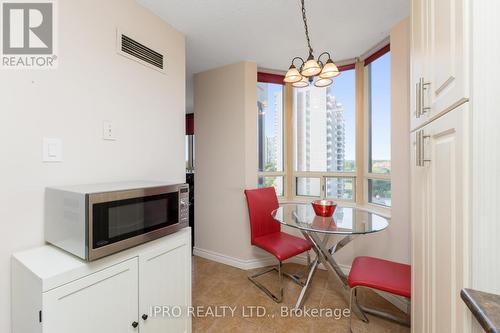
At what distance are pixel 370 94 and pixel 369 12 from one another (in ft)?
3.35

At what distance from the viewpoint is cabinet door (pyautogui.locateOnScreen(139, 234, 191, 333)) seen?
1.19 meters

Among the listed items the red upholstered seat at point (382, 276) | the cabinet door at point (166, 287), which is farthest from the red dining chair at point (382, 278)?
the cabinet door at point (166, 287)

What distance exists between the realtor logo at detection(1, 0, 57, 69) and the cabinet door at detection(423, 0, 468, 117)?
69.4 inches

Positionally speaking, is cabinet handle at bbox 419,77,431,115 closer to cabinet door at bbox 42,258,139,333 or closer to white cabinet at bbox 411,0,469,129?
white cabinet at bbox 411,0,469,129

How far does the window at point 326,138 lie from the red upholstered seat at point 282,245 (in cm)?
97

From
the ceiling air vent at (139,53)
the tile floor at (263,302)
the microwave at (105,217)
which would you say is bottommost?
the tile floor at (263,302)

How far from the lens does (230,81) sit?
2750 mm

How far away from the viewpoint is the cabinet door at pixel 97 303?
2.77ft

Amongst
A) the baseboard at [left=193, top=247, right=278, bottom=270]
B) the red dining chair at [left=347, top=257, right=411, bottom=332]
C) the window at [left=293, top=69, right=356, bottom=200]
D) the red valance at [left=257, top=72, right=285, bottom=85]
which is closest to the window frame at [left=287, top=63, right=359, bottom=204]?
the window at [left=293, top=69, right=356, bottom=200]

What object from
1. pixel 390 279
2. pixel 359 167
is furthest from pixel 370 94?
pixel 390 279

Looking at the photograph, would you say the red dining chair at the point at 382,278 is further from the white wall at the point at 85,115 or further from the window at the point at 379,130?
the white wall at the point at 85,115

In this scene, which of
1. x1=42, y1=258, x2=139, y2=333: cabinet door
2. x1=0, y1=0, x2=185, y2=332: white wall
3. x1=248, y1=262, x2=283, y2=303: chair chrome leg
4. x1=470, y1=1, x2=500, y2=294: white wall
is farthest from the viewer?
x1=248, y1=262, x2=283, y2=303: chair chrome leg

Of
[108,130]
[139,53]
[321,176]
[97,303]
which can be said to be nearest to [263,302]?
[97,303]

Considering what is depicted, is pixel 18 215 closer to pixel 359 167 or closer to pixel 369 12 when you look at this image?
pixel 369 12
